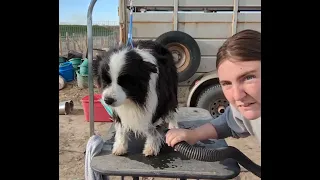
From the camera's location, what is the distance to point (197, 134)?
124 centimetres

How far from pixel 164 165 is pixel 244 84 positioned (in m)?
0.62

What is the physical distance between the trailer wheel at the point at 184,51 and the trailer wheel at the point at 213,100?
269 mm

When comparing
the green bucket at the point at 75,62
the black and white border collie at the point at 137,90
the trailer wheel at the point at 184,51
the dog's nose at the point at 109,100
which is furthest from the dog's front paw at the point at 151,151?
the green bucket at the point at 75,62

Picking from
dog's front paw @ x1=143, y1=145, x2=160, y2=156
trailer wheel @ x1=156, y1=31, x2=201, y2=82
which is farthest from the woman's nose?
trailer wheel @ x1=156, y1=31, x2=201, y2=82

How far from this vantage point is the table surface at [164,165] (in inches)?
48.6

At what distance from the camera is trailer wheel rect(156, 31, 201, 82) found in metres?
2.85

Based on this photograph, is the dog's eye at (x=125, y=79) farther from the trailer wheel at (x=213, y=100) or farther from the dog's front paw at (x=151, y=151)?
the trailer wheel at (x=213, y=100)

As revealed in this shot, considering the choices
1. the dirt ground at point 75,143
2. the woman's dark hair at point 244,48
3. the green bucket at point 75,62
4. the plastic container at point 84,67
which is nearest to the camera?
the woman's dark hair at point 244,48

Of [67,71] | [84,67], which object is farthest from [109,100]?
[67,71]

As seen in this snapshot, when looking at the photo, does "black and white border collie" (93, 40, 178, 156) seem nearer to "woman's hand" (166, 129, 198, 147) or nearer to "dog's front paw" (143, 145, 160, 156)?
"dog's front paw" (143, 145, 160, 156)

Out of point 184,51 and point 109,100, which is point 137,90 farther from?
point 184,51
